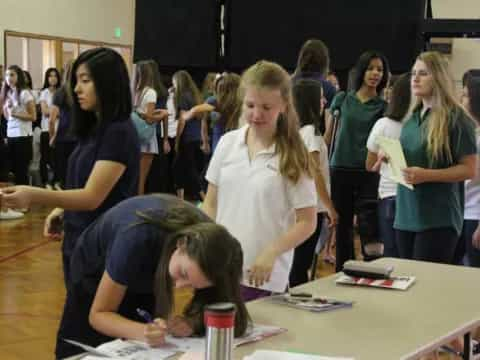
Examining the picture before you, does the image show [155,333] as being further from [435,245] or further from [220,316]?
[435,245]

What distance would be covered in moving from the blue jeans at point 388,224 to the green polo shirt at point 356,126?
0.52 metres

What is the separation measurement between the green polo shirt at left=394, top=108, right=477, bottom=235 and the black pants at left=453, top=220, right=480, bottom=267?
0.40m

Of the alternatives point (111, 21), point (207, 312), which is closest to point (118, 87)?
point (207, 312)

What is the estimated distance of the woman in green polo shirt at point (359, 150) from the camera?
4.20m

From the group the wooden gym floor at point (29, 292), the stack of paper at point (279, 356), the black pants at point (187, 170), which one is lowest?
the wooden gym floor at point (29, 292)

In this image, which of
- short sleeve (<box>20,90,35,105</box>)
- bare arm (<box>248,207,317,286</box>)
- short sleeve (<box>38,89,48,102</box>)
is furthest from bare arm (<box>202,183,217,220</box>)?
short sleeve (<box>38,89,48,102</box>)

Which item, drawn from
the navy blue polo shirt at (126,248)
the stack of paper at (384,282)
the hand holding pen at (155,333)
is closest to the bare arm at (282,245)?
the stack of paper at (384,282)

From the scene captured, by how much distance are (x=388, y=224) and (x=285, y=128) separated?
49.4 inches

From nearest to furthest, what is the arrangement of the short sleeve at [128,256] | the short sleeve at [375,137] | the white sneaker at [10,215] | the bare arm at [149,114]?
the short sleeve at [128,256], the short sleeve at [375,137], the bare arm at [149,114], the white sneaker at [10,215]

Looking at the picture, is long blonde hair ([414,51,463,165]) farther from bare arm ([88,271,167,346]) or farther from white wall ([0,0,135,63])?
white wall ([0,0,135,63])

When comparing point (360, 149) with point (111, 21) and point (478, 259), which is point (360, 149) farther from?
point (111, 21)

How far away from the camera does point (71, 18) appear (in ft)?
35.4

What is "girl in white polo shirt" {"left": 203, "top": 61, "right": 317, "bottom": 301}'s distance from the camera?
241 centimetres

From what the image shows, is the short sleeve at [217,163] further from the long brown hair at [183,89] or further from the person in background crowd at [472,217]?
the long brown hair at [183,89]
